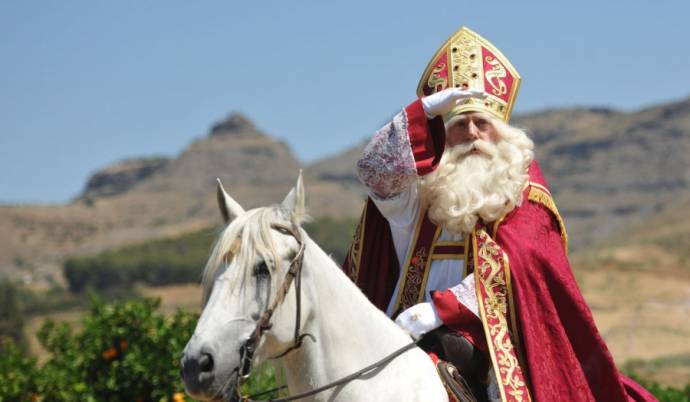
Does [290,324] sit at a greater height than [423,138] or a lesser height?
lesser

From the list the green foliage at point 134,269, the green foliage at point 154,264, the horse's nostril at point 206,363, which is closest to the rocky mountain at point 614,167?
the green foliage at point 154,264

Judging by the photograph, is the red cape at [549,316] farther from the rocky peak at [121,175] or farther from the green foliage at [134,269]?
the rocky peak at [121,175]

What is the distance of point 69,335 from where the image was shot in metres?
12.7

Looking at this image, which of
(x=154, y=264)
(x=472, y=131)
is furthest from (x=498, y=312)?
(x=154, y=264)

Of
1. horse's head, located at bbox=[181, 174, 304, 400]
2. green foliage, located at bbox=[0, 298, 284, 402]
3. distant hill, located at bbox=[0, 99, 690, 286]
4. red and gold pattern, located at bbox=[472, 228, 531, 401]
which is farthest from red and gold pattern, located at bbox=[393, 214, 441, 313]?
distant hill, located at bbox=[0, 99, 690, 286]

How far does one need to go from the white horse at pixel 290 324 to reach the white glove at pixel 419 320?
0.12 metres

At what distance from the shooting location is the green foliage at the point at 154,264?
88.0 m

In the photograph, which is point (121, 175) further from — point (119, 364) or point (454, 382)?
point (454, 382)

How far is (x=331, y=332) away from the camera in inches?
163

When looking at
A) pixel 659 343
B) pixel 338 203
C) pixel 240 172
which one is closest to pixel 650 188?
pixel 338 203

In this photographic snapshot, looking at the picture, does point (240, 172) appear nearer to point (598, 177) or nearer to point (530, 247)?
point (598, 177)

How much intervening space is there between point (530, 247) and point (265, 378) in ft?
10.1

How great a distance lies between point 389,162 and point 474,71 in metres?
0.98

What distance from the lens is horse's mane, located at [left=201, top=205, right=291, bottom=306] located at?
12.4 ft
